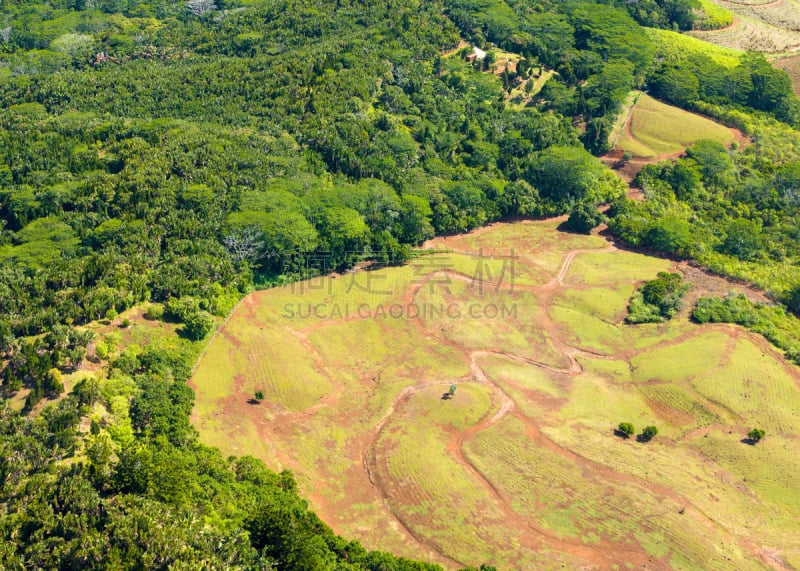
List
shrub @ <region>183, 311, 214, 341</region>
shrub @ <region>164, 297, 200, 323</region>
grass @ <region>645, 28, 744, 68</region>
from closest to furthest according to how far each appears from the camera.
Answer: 1. shrub @ <region>183, 311, 214, 341</region>
2. shrub @ <region>164, 297, 200, 323</region>
3. grass @ <region>645, 28, 744, 68</region>

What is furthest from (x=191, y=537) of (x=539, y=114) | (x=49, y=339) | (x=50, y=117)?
(x=539, y=114)

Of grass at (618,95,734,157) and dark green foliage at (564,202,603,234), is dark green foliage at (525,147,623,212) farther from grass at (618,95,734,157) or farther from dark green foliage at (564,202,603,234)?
grass at (618,95,734,157)

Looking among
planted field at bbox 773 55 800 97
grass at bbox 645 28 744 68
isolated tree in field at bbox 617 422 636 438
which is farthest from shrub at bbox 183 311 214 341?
planted field at bbox 773 55 800 97

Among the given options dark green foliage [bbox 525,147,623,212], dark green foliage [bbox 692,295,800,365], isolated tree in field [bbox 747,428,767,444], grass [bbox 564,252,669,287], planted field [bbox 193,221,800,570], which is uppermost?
dark green foliage [bbox 525,147,623,212]

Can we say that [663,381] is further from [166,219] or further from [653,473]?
[166,219]

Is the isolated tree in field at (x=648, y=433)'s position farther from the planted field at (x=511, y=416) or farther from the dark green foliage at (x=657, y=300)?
the dark green foliage at (x=657, y=300)
